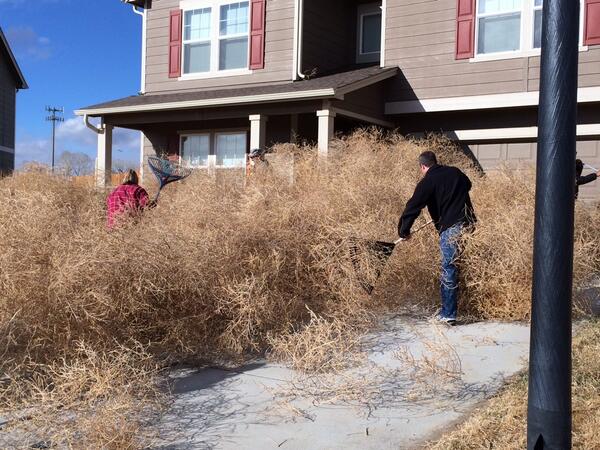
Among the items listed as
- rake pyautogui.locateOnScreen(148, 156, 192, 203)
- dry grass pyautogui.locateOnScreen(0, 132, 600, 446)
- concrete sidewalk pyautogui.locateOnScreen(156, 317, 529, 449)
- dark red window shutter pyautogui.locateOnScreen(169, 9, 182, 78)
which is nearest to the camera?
concrete sidewalk pyautogui.locateOnScreen(156, 317, 529, 449)

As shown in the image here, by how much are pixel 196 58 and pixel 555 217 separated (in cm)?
1327

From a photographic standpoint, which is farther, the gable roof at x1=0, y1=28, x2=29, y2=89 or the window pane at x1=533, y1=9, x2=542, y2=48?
the gable roof at x1=0, y1=28, x2=29, y2=89

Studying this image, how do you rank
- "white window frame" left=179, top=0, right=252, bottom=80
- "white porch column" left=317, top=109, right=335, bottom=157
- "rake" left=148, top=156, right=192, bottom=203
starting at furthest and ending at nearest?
"white window frame" left=179, top=0, right=252, bottom=80 < "white porch column" left=317, top=109, right=335, bottom=157 < "rake" left=148, top=156, right=192, bottom=203

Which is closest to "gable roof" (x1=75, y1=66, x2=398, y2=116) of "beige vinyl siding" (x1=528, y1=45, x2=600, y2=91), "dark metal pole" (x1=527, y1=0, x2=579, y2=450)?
"beige vinyl siding" (x1=528, y1=45, x2=600, y2=91)

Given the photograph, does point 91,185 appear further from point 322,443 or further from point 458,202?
point 322,443

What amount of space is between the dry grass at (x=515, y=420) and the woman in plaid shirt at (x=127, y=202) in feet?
11.6

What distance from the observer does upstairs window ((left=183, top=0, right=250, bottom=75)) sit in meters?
14.1

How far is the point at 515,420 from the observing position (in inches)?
137

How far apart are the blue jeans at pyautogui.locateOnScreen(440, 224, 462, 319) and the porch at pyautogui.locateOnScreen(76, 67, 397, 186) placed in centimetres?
394

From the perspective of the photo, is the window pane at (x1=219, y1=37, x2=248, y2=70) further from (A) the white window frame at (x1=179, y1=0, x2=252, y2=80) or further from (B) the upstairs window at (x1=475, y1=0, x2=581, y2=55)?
(B) the upstairs window at (x1=475, y1=0, x2=581, y2=55)

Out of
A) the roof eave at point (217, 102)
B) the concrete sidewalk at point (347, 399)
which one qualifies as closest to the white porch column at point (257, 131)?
the roof eave at point (217, 102)

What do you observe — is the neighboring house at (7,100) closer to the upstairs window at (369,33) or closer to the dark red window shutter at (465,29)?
the upstairs window at (369,33)

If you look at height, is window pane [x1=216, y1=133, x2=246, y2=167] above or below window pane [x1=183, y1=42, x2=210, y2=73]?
below

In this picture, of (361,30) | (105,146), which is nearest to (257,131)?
(361,30)
